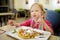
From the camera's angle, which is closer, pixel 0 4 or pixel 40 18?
pixel 40 18

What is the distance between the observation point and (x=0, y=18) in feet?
16.0

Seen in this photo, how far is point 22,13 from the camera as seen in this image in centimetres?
690

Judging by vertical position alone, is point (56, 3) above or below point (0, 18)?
above

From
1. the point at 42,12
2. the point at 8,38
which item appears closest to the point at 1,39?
the point at 8,38

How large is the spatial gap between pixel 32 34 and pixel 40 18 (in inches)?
11.8

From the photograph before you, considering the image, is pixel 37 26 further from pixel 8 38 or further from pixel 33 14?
pixel 8 38

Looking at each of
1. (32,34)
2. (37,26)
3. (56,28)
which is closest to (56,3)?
(56,28)

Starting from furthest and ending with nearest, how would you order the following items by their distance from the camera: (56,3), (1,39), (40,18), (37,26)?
1. (56,3)
2. (37,26)
3. (40,18)
4. (1,39)

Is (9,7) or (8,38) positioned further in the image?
(9,7)

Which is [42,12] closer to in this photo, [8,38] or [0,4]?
[8,38]

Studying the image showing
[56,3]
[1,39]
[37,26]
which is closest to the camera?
[1,39]

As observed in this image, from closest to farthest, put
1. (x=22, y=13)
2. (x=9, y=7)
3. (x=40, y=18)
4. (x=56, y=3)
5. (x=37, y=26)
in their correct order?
1. (x=40, y=18)
2. (x=37, y=26)
3. (x=9, y=7)
4. (x=56, y=3)
5. (x=22, y=13)

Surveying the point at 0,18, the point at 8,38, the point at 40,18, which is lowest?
the point at 0,18

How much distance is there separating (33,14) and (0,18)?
152 inches
